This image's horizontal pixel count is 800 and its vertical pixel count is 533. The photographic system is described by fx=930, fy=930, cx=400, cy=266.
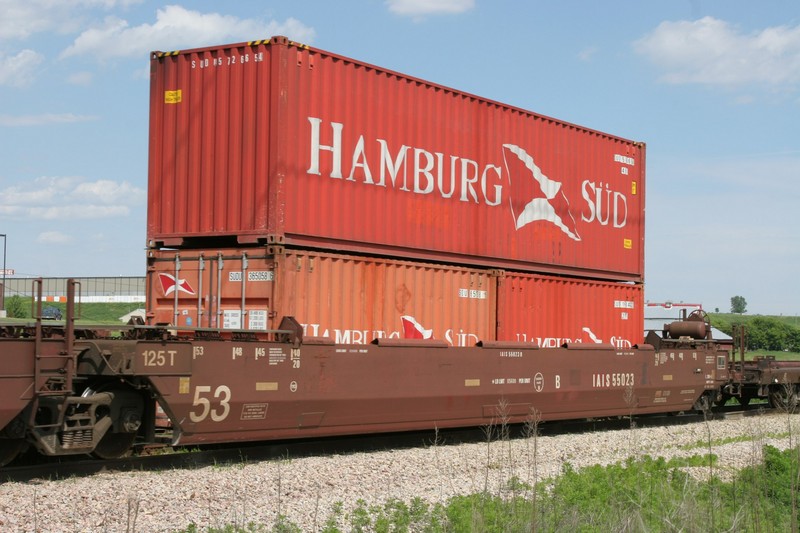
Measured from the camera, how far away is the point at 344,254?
13.2m

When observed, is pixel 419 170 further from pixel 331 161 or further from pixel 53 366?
pixel 53 366

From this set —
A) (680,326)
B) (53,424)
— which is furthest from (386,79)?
(680,326)

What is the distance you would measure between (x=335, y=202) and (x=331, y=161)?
1.87 ft

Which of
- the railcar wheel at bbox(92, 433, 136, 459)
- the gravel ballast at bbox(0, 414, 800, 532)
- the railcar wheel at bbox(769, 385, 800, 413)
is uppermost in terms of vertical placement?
the railcar wheel at bbox(92, 433, 136, 459)

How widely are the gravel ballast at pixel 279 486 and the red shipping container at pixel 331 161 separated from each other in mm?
3227

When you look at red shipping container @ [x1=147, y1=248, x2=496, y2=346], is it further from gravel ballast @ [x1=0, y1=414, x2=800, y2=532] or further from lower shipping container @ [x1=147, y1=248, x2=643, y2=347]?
gravel ballast @ [x1=0, y1=414, x2=800, y2=532]

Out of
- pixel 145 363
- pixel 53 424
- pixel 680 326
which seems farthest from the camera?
pixel 680 326

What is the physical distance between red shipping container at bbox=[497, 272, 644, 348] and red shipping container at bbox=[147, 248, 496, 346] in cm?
132

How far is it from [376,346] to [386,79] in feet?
13.4

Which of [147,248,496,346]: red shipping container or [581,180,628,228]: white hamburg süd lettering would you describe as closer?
[147,248,496,346]: red shipping container

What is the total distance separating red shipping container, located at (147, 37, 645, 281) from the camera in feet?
40.8

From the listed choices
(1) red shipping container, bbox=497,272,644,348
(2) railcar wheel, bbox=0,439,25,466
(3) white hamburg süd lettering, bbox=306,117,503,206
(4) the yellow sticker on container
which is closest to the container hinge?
(3) white hamburg süd lettering, bbox=306,117,503,206

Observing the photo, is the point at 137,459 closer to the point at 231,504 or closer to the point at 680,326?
the point at 231,504

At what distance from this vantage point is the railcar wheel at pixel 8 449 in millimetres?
9609
